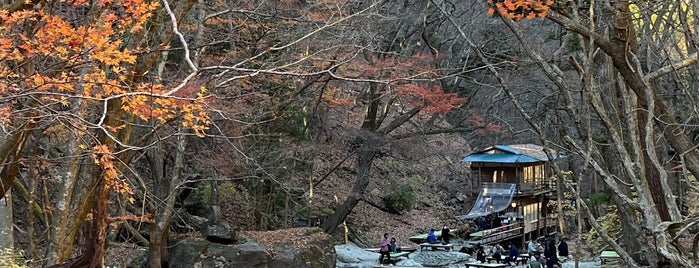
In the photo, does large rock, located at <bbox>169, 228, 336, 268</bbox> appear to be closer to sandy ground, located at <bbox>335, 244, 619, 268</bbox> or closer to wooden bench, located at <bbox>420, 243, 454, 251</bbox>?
sandy ground, located at <bbox>335, 244, 619, 268</bbox>

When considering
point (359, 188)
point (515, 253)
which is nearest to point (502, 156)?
point (515, 253)

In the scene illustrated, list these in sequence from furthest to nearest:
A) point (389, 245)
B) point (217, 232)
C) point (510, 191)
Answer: point (510, 191) → point (389, 245) → point (217, 232)

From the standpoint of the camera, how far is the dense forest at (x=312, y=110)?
5262 mm

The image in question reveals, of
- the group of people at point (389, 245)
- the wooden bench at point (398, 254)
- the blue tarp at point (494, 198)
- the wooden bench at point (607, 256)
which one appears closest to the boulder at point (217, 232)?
the group of people at point (389, 245)

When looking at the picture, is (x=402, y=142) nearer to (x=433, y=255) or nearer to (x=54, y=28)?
(x=433, y=255)

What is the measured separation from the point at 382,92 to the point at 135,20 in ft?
44.8

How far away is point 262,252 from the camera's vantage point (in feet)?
48.8

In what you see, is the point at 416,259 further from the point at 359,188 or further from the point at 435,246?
the point at 359,188

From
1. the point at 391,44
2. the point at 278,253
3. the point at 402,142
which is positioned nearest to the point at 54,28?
the point at 278,253

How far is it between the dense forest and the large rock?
2.04 ft

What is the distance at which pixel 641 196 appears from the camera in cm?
457

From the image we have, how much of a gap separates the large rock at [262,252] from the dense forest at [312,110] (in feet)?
2.04

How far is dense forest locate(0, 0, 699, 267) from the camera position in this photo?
5.26 metres

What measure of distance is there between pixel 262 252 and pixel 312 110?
21.0ft
